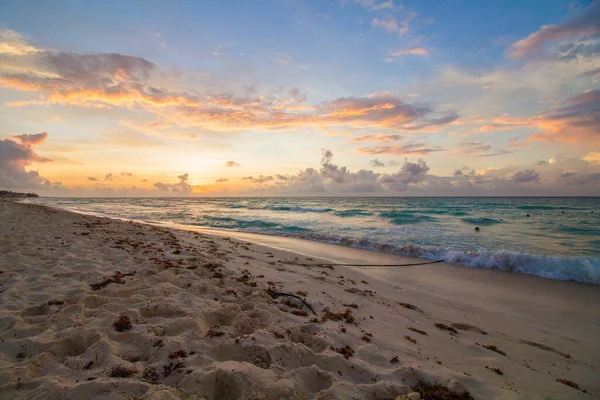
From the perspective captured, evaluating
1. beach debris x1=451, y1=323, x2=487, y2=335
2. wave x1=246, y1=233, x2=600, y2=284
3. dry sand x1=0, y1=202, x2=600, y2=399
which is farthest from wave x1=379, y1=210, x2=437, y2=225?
beach debris x1=451, y1=323, x2=487, y2=335

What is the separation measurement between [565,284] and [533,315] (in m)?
3.83

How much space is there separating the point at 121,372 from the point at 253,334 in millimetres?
1355

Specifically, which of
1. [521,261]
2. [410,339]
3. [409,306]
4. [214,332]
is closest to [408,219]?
[521,261]

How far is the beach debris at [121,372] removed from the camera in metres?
2.43

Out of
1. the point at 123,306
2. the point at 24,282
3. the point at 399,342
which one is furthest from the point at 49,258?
the point at 399,342

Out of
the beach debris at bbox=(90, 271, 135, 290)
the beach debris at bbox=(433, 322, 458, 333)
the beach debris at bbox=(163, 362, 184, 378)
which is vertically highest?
the beach debris at bbox=(90, 271, 135, 290)

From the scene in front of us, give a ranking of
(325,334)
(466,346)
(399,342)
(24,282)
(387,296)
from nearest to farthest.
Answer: (325,334), (399,342), (466,346), (24,282), (387,296)

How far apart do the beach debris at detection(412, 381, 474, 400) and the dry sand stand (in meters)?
0.09

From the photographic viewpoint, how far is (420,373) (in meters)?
3.00

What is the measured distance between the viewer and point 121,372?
2459 millimetres

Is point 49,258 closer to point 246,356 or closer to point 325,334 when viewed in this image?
point 246,356

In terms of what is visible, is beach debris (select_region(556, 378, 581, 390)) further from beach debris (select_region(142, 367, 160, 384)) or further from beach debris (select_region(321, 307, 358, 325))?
beach debris (select_region(142, 367, 160, 384))

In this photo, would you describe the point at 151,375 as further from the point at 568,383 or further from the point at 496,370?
the point at 568,383

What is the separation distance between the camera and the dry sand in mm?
2499
